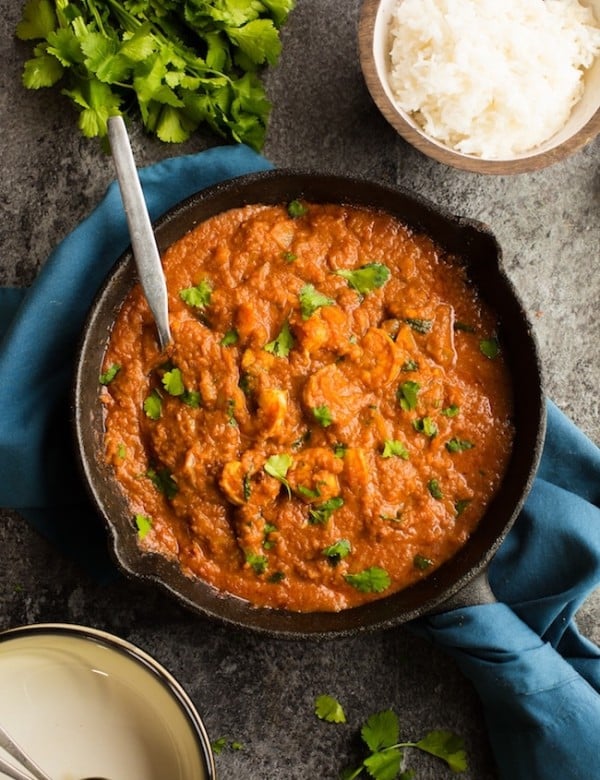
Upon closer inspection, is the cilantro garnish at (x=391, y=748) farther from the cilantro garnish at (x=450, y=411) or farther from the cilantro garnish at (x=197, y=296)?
the cilantro garnish at (x=197, y=296)

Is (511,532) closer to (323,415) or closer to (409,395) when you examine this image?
(409,395)

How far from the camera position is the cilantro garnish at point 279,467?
314cm

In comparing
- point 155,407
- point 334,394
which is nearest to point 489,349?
point 334,394

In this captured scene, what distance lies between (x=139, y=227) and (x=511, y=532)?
5.99ft

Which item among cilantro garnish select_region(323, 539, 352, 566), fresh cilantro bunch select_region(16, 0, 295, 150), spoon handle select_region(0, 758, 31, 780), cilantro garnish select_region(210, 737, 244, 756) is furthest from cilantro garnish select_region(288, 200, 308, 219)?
spoon handle select_region(0, 758, 31, 780)

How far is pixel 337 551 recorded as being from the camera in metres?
3.19

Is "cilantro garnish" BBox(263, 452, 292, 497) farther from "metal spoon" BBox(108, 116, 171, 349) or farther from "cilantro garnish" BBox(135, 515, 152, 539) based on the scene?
"metal spoon" BBox(108, 116, 171, 349)

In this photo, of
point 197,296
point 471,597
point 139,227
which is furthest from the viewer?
point 471,597

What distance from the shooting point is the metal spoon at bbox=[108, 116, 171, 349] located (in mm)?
3002

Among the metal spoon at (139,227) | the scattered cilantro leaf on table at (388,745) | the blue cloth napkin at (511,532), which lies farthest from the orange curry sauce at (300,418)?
the scattered cilantro leaf on table at (388,745)

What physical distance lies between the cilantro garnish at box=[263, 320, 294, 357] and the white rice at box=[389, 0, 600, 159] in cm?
97

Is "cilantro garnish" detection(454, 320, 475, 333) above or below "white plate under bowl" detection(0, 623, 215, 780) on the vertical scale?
above

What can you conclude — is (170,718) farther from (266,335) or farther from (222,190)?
(222,190)

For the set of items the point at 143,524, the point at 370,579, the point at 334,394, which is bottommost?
the point at 143,524
